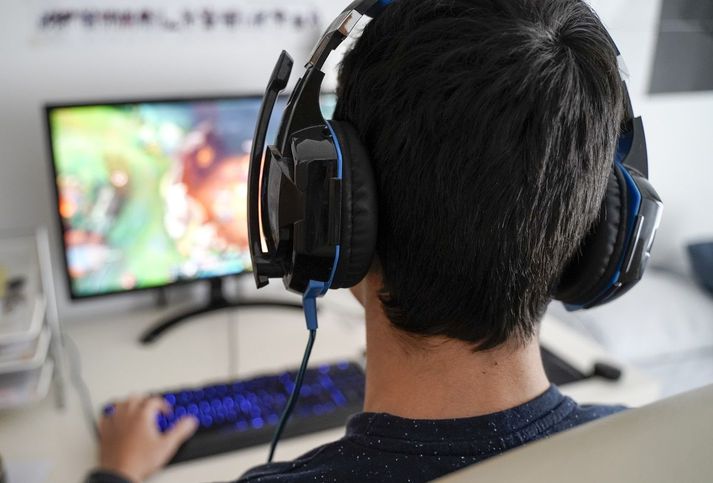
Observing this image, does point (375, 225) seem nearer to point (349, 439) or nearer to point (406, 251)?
point (406, 251)

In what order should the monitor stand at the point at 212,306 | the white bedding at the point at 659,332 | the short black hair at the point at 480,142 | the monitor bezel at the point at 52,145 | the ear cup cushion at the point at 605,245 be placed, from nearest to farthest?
the short black hair at the point at 480,142, the ear cup cushion at the point at 605,245, the monitor bezel at the point at 52,145, the monitor stand at the point at 212,306, the white bedding at the point at 659,332

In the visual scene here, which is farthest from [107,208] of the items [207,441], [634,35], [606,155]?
[634,35]

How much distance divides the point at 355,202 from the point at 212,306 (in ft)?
3.15

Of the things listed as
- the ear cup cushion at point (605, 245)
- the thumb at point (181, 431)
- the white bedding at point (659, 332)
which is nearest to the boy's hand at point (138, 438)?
the thumb at point (181, 431)

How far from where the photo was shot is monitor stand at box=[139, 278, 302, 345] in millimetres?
1363

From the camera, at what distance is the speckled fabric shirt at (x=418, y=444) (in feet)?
1.90

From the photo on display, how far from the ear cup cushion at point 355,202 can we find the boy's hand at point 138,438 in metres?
0.56

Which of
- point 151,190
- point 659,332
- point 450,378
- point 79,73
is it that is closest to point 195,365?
point 151,190

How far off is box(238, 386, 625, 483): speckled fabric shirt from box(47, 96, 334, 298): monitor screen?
79cm

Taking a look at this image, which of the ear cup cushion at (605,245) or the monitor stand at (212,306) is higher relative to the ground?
the ear cup cushion at (605,245)

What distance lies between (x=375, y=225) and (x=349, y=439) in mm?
206

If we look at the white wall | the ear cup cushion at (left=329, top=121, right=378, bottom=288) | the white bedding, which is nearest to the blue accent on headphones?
the ear cup cushion at (left=329, top=121, right=378, bottom=288)

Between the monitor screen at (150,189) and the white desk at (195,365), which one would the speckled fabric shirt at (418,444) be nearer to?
the white desk at (195,365)

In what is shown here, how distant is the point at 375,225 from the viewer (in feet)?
1.89
